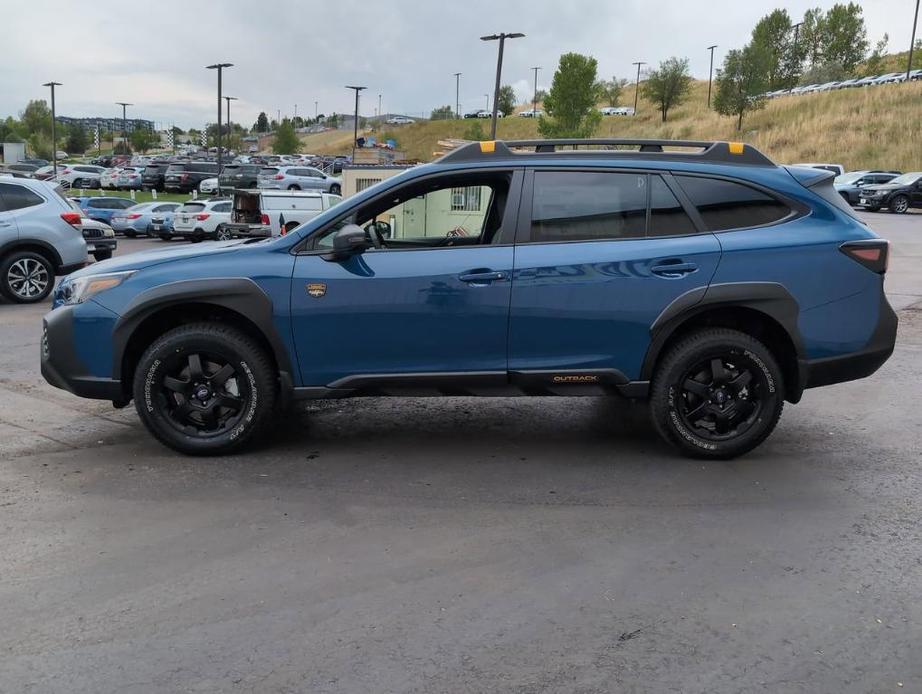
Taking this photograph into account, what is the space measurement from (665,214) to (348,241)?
74.1 inches

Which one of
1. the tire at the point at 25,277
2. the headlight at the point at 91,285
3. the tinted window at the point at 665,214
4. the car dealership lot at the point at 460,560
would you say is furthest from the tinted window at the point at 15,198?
the tinted window at the point at 665,214

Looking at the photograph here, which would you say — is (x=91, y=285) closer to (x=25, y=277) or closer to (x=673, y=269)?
(x=673, y=269)

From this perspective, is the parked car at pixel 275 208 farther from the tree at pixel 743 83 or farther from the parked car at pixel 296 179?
the tree at pixel 743 83

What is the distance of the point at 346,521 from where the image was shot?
14.2 feet

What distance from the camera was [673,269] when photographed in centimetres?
509

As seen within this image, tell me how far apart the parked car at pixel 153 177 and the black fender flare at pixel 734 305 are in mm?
55913

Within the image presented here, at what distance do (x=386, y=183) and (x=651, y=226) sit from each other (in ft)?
5.30

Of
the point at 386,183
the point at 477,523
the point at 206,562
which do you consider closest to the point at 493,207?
the point at 386,183

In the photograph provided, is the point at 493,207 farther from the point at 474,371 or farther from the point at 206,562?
the point at 206,562

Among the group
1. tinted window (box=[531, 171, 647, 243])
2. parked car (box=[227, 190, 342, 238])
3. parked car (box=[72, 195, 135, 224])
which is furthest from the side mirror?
parked car (box=[72, 195, 135, 224])

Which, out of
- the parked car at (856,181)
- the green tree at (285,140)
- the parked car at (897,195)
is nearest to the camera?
the parked car at (897,195)

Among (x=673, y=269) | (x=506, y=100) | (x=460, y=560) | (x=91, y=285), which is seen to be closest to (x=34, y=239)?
(x=91, y=285)

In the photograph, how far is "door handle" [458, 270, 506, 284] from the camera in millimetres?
5086

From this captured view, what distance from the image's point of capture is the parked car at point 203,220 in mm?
29484
